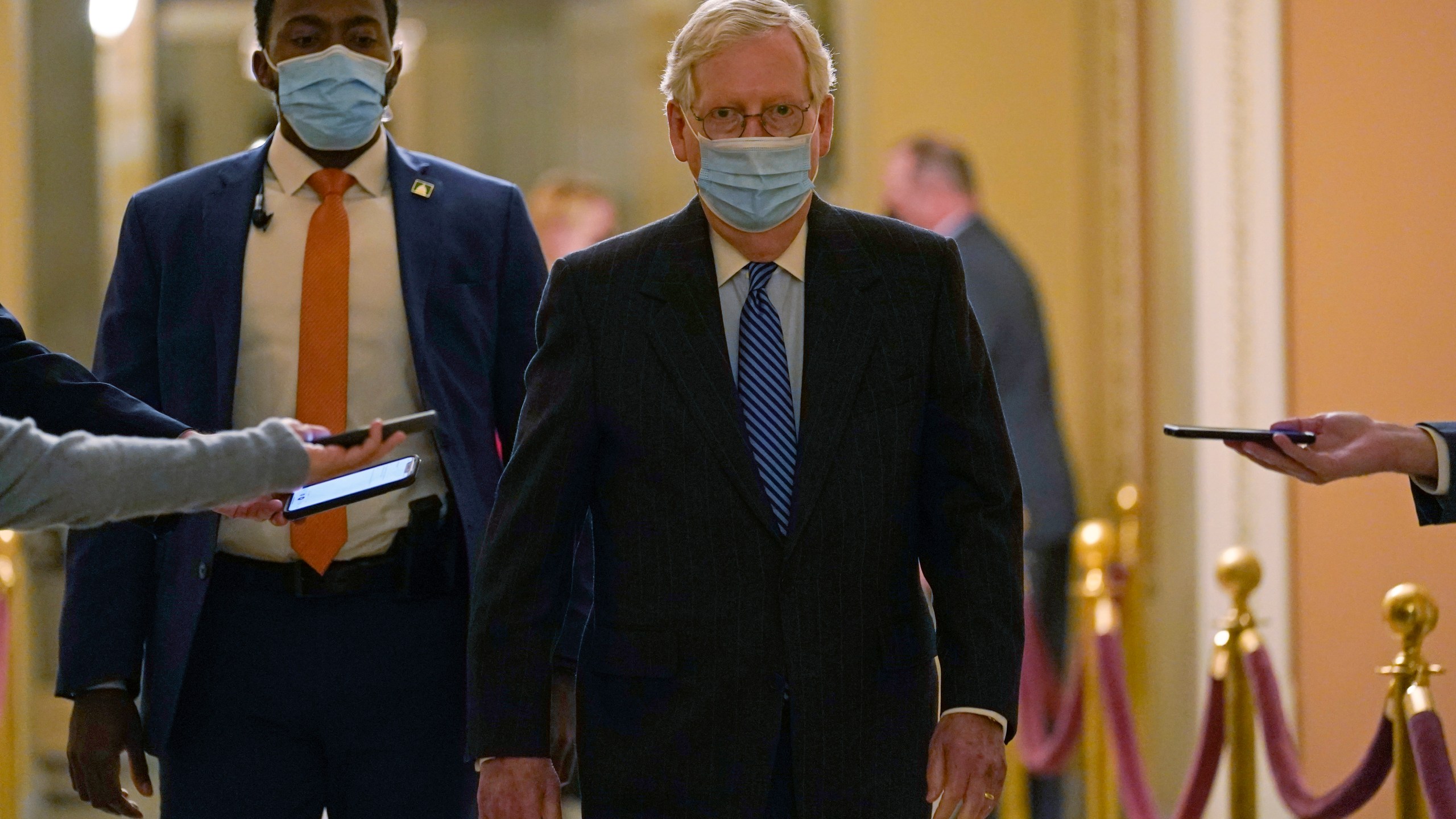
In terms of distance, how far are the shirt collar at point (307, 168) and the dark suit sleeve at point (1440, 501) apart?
69.7 inches

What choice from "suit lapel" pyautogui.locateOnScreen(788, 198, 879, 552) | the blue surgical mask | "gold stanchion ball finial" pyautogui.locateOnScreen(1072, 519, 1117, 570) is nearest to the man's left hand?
"suit lapel" pyautogui.locateOnScreen(788, 198, 879, 552)

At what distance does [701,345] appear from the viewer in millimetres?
2424

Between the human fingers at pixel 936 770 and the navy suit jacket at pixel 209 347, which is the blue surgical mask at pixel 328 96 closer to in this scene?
the navy suit jacket at pixel 209 347

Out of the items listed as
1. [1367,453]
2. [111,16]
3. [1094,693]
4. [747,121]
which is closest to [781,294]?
[747,121]

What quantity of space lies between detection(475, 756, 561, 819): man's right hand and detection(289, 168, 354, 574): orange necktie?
1.65 feet

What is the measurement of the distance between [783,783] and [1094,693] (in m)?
3.14

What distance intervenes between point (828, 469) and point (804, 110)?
55 cm

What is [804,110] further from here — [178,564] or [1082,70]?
[1082,70]

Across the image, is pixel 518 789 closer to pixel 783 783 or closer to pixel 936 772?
pixel 783 783

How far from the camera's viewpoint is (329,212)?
9.23ft

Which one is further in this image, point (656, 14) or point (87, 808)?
point (656, 14)

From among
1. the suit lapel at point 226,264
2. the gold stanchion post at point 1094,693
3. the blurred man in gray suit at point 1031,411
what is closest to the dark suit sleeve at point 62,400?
the suit lapel at point 226,264

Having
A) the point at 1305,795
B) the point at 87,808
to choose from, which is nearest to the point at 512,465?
the point at 1305,795

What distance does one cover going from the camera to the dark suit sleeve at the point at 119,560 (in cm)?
270
